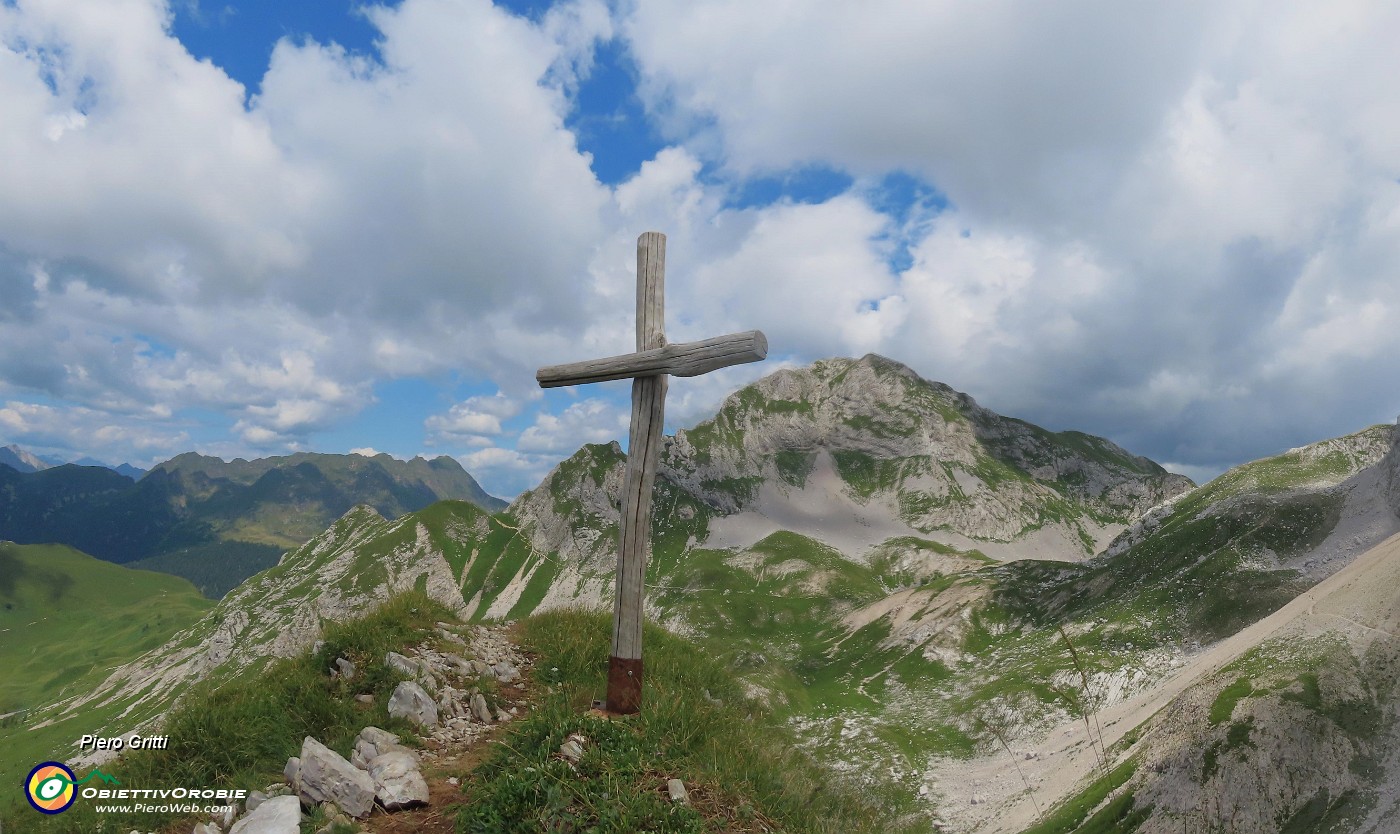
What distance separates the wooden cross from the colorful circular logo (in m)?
7.72

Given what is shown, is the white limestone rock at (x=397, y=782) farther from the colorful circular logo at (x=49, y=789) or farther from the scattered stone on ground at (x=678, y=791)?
the colorful circular logo at (x=49, y=789)

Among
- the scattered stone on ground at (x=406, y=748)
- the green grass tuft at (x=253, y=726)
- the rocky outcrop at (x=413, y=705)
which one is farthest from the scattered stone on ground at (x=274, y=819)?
the rocky outcrop at (x=413, y=705)

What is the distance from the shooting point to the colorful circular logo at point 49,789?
8.76 metres

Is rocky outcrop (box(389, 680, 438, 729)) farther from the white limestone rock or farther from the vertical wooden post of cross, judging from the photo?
the vertical wooden post of cross

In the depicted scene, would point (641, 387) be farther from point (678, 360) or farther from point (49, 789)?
point (49, 789)

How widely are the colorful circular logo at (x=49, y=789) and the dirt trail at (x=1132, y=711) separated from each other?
1094 inches

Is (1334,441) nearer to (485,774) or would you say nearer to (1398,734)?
(1398,734)

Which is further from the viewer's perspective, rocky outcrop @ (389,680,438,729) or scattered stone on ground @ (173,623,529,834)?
rocky outcrop @ (389,680,438,729)

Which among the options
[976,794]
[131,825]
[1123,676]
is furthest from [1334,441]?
[131,825]

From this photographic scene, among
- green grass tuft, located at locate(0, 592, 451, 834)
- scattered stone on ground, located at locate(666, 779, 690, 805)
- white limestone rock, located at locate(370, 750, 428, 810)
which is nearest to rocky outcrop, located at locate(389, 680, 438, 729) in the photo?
green grass tuft, located at locate(0, 592, 451, 834)

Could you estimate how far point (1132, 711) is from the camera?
42.0 m

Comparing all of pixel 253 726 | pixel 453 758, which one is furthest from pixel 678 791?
pixel 253 726

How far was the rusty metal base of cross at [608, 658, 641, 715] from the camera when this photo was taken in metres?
10.9

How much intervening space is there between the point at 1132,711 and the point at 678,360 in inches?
1872
